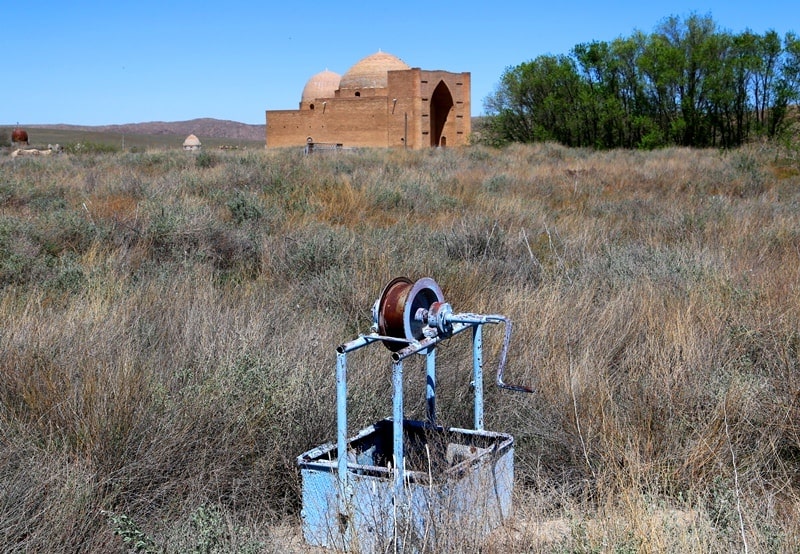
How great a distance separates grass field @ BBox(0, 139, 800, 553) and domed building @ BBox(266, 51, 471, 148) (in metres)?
33.3

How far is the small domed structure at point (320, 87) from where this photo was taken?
50.2m

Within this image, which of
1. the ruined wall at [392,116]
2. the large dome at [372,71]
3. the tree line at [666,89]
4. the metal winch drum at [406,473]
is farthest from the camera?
the large dome at [372,71]

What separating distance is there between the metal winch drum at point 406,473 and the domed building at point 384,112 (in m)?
37.2

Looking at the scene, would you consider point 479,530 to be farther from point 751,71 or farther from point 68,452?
point 751,71

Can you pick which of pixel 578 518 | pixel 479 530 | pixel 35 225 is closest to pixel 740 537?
pixel 578 518

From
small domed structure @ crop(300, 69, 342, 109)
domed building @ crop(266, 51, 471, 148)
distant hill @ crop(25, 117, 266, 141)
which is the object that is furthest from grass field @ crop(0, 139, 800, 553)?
distant hill @ crop(25, 117, 266, 141)

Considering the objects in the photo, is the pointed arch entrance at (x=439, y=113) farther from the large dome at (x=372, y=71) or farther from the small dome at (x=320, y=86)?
the small dome at (x=320, y=86)

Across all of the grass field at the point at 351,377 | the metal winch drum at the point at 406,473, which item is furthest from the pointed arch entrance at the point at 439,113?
the metal winch drum at the point at 406,473

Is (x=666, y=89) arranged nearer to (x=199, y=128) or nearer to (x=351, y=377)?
(x=351, y=377)

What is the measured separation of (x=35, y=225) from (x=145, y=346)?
393 cm

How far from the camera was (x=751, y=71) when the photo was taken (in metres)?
32.7

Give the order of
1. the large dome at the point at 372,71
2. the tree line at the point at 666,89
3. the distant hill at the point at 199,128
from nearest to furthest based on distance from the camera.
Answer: the tree line at the point at 666,89
the large dome at the point at 372,71
the distant hill at the point at 199,128

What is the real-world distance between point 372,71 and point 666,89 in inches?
716

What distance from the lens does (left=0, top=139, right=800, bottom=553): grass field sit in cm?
283
